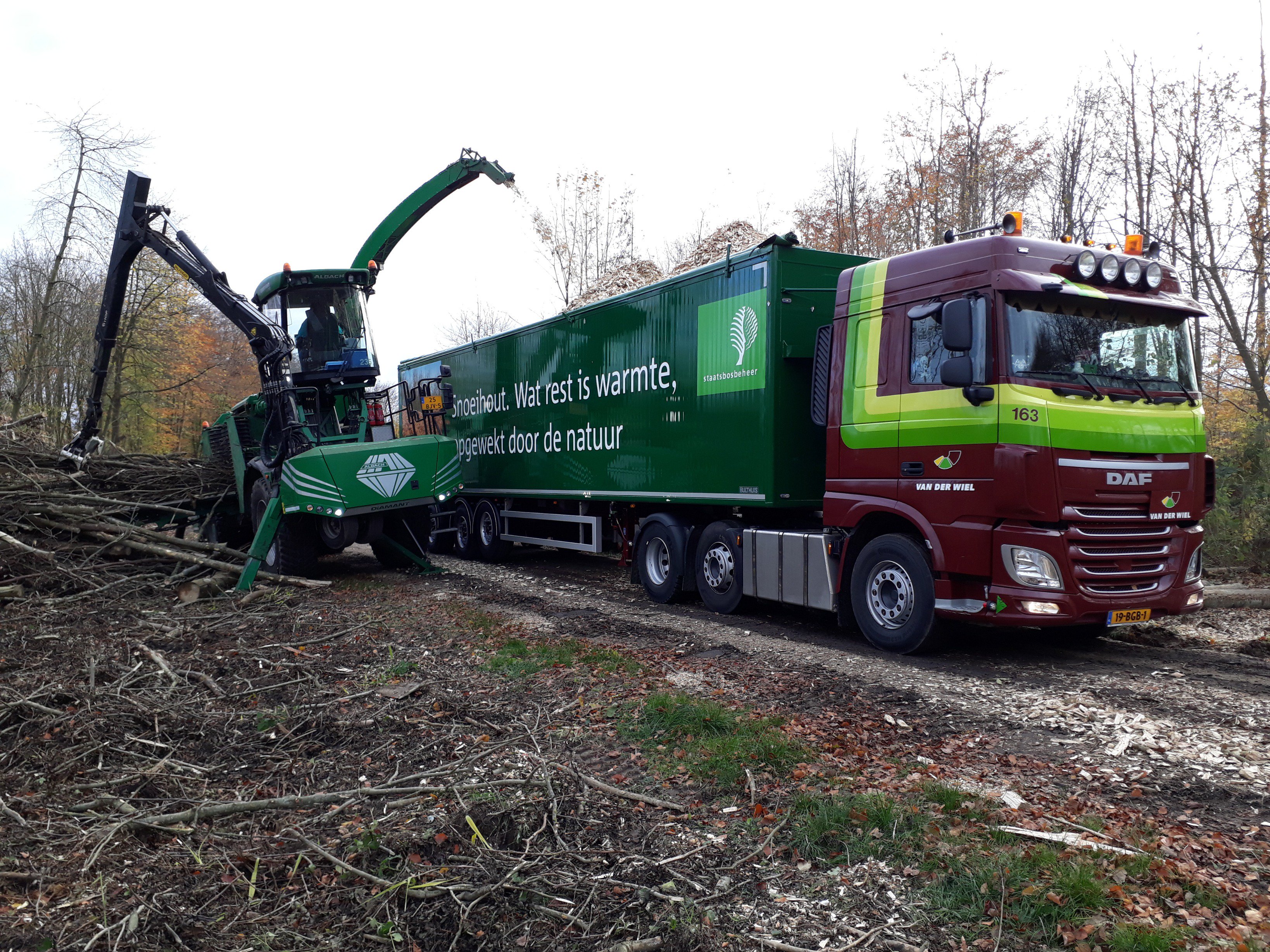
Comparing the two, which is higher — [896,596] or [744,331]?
[744,331]

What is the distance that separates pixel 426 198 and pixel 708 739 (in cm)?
1216

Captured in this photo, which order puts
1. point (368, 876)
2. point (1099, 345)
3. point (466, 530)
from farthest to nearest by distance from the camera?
point (466, 530)
point (1099, 345)
point (368, 876)

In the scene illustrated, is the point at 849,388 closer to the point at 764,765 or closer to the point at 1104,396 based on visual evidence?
the point at 1104,396

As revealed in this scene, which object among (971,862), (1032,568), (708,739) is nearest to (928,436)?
(1032,568)

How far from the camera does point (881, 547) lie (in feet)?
23.8

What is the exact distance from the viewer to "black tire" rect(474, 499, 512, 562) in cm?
1470

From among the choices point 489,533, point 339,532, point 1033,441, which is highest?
point 1033,441

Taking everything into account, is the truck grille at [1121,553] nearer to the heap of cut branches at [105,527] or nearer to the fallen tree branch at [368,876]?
the fallen tree branch at [368,876]

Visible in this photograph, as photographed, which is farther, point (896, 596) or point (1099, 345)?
point (896, 596)

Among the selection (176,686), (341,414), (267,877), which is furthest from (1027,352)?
(341,414)

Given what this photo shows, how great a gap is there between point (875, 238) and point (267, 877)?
70.4ft

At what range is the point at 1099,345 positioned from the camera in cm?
657

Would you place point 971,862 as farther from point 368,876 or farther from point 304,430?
point 304,430

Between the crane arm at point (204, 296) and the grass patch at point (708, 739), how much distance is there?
25.1ft
